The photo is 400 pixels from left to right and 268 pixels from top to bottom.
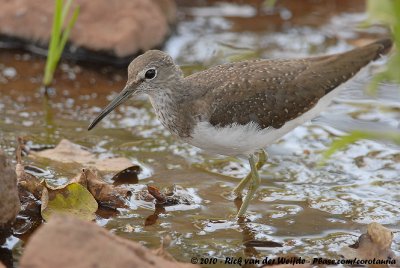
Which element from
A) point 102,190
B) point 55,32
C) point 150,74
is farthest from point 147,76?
point 55,32

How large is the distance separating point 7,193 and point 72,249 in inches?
54.2

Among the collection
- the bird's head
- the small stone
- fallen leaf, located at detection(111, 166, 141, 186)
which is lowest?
fallen leaf, located at detection(111, 166, 141, 186)

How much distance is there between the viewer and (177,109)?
262 inches

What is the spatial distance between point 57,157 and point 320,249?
9.02 ft

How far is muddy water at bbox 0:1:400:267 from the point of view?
6406 millimetres

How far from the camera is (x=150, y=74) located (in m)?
6.81

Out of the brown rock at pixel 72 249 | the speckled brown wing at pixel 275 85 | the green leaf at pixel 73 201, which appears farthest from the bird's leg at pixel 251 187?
the brown rock at pixel 72 249

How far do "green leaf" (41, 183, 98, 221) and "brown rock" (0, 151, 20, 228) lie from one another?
Answer: 21.7 inches

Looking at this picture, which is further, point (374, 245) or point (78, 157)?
point (78, 157)

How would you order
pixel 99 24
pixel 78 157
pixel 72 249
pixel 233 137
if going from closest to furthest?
pixel 72 249, pixel 233 137, pixel 78 157, pixel 99 24

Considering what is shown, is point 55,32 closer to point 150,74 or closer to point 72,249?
point 150,74

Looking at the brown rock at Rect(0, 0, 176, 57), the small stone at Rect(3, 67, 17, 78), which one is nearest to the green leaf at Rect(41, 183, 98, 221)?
the small stone at Rect(3, 67, 17, 78)

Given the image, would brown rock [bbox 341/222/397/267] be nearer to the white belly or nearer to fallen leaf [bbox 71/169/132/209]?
the white belly

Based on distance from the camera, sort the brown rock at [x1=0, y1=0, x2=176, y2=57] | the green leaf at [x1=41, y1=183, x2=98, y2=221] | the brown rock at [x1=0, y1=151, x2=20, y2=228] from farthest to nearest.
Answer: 1. the brown rock at [x1=0, y1=0, x2=176, y2=57]
2. the green leaf at [x1=41, y1=183, x2=98, y2=221]
3. the brown rock at [x1=0, y1=151, x2=20, y2=228]
